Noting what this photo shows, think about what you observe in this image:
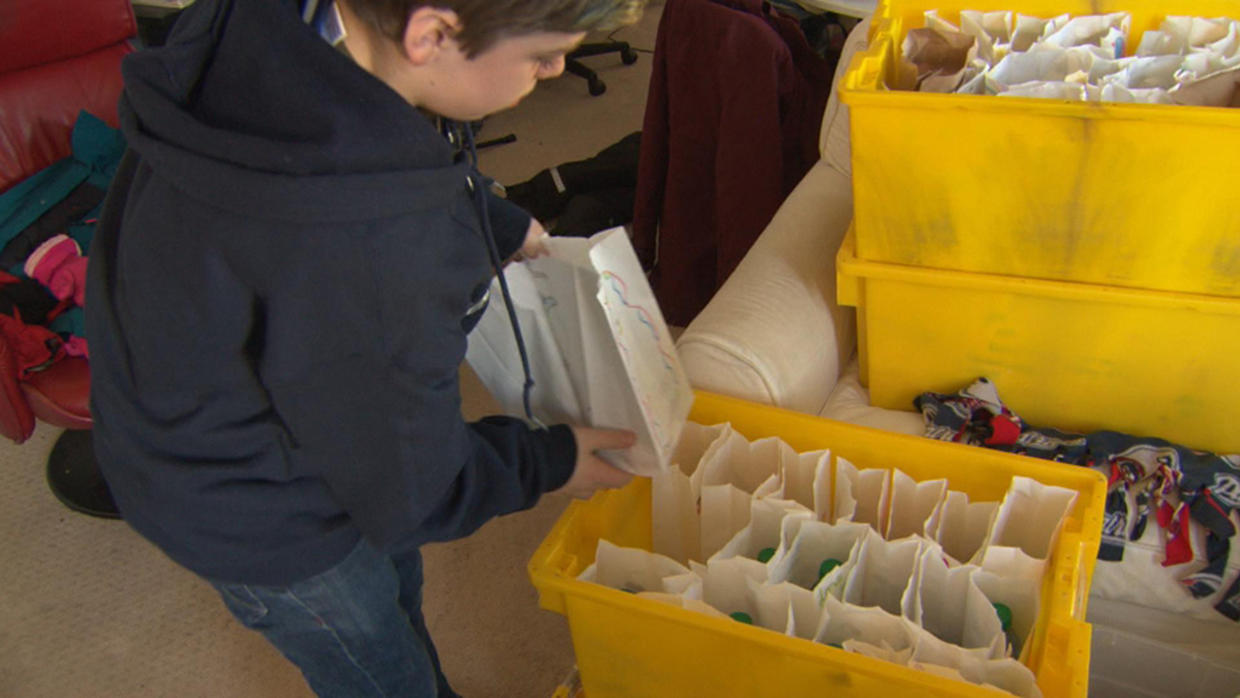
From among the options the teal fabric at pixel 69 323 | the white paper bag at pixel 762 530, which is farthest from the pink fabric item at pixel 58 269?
the white paper bag at pixel 762 530

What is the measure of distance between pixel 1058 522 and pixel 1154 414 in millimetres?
269

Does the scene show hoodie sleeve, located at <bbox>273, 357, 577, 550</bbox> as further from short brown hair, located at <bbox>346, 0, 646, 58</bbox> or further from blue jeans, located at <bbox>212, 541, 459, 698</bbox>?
short brown hair, located at <bbox>346, 0, 646, 58</bbox>

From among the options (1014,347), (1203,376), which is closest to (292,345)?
(1014,347)

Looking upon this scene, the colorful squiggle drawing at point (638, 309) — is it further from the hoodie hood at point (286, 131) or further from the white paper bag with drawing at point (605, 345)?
the hoodie hood at point (286, 131)

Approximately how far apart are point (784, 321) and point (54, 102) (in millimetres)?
1308

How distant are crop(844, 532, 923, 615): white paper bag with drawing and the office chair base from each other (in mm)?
1348

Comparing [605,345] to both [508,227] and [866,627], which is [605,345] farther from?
[866,627]

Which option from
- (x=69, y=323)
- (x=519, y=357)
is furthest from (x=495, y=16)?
(x=69, y=323)

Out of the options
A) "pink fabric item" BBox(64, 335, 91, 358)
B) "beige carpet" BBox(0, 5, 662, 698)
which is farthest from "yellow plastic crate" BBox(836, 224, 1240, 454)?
"pink fabric item" BBox(64, 335, 91, 358)

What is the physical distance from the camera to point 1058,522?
88 cm

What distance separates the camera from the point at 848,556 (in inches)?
35.2

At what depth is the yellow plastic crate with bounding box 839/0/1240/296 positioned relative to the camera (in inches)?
32.9

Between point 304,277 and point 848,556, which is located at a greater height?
point 304,277

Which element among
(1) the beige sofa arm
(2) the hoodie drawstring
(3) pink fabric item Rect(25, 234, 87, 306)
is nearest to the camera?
(2) the hoodie drawstring
